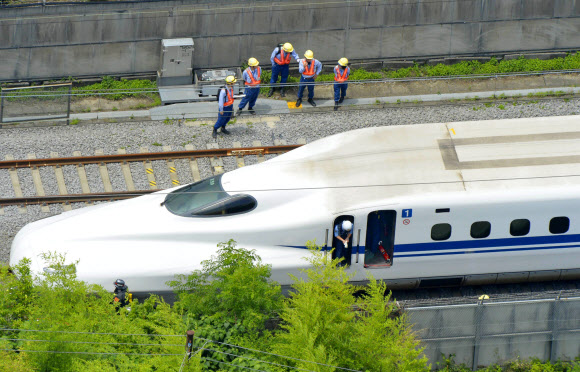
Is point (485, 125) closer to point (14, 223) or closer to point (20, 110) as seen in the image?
point (14, 223)

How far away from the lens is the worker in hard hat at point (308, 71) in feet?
79.2

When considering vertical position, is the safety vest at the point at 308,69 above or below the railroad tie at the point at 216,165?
above

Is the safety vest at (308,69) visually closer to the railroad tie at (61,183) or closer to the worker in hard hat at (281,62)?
the worker in hard hat at (281,62)

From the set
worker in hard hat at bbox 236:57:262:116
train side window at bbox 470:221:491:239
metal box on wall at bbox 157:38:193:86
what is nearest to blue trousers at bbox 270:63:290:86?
worker in hard hat at bbox 236:57:262:116

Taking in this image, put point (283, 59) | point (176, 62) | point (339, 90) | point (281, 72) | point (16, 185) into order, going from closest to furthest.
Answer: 1. point (16, 185)
2. point (339, 90)
3. point (283, 59)
4. point (281, 72)
5. point (176, 62)

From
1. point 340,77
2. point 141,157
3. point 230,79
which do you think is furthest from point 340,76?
point 141,157

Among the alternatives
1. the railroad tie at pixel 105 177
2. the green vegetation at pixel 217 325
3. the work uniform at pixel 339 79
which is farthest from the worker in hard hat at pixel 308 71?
the green vegetation at pixel 217 325

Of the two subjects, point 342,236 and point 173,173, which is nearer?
point 342,236

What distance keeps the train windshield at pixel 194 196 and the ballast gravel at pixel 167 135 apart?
3275 millimetres

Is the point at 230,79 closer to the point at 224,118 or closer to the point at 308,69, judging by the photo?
the point at 224,118

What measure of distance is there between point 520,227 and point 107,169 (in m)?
9.78

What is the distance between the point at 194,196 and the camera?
56.6 ft

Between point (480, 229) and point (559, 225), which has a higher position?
point (559, 225)

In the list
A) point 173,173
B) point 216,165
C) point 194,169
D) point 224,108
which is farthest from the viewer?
point 224,108
